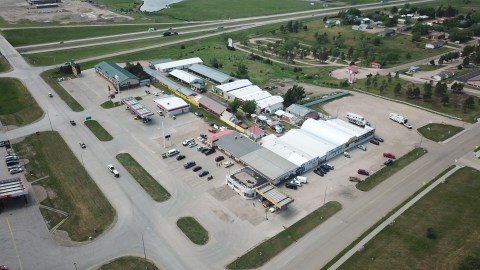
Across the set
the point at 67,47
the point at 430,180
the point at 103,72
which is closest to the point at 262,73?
the point at 103,72

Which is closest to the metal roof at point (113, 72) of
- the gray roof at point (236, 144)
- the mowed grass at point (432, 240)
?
the gray roof at point (236, 144)

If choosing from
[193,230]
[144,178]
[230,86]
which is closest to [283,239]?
[193,230]

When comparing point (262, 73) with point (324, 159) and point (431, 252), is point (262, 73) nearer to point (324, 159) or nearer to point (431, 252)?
point (324, 159)

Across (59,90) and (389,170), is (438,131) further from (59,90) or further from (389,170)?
(59,90)

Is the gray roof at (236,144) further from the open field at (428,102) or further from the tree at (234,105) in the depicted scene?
the open field at (428,102)

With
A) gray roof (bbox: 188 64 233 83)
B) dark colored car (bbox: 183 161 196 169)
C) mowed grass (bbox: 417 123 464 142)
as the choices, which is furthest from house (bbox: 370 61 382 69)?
dark colored car (bbox: 183 161 196 169)

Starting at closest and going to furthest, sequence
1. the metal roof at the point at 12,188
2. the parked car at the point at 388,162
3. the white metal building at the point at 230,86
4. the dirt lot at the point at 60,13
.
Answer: the metal roof at the point at 12,188
the parked car at the point at 388,162
the white metal building at the point at 230,86
the dirt lot at the point at 60,13
